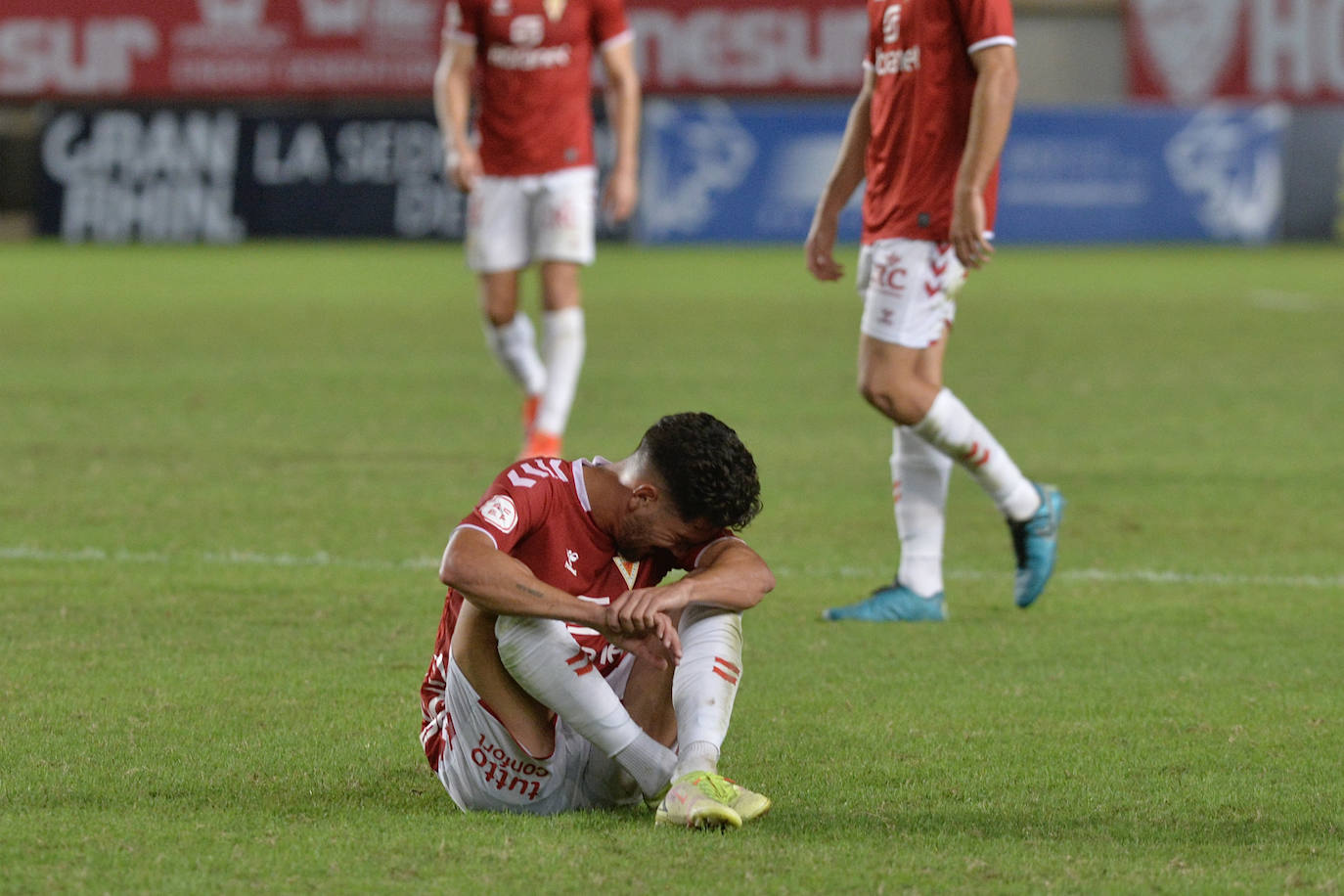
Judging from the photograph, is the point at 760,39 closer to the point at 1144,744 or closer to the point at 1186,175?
the point at 1186,175

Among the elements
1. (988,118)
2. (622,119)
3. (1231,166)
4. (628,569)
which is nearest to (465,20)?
(622,119)

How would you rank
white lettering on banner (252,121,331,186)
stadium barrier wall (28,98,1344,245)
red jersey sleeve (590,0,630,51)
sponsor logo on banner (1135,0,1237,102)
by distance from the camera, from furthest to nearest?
sponsor logo on banner (1135,0,1237,102), white lettering on banner (252,121,331,186), stadium barrier wall (28,98,1344,245), red jersey sleeve (590,0,630,51)

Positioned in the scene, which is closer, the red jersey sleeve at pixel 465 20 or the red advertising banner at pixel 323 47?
the red jersey sleeve at pixel 465 20

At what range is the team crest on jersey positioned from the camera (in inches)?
151

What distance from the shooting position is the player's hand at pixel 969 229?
5520 mm

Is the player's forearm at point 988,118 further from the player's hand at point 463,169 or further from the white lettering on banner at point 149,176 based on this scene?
the white lettering on banner at point 149,176

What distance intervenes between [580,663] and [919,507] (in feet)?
Result: 8.05

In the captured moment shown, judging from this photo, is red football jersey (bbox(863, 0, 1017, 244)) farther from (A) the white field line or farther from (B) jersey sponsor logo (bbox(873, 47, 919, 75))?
(A) the white field line

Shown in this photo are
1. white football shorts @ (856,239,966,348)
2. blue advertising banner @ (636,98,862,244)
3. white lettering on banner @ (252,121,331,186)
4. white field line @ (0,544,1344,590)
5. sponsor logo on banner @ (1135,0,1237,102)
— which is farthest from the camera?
Result: sponsor logo on banner @ (1135,0,1237,102)

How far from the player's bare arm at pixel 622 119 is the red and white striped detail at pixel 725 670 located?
17.6 feet

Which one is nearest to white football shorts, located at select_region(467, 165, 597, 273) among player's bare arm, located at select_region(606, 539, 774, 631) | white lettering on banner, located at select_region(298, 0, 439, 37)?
player's bare arm, located at select_region(606, 539, 774, 631)

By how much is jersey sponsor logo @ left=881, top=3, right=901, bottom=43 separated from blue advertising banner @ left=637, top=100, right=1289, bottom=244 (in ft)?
67.8

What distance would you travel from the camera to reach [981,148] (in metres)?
5.57

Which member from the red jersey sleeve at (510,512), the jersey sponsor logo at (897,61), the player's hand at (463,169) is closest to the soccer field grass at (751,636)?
the red jersey sleeve at (510,512)
